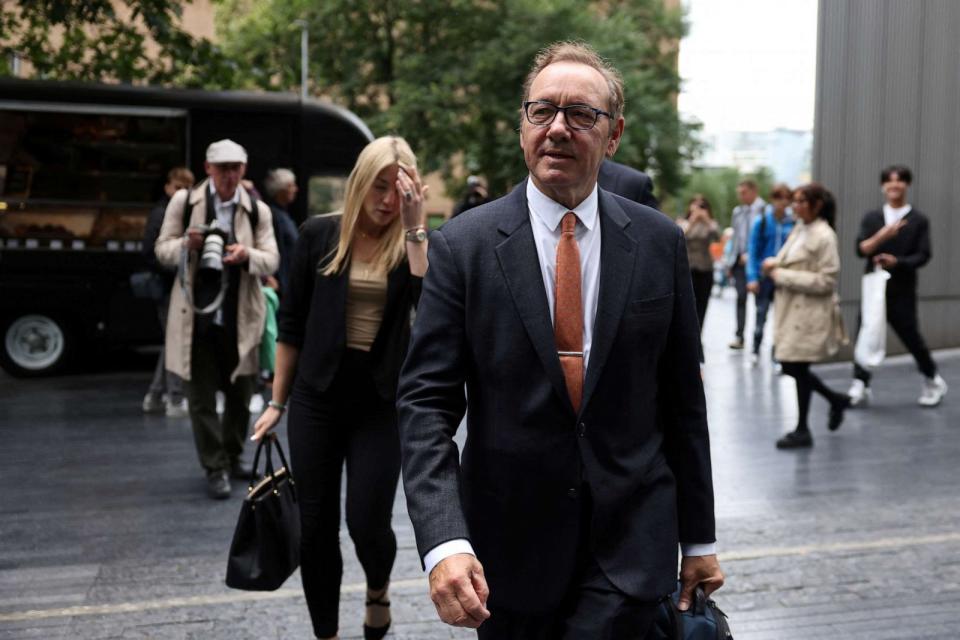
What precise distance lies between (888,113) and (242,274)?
30.5 ft

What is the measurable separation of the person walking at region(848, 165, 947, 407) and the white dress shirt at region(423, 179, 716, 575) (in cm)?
816

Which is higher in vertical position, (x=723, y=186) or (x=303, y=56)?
(x=303, y=56)

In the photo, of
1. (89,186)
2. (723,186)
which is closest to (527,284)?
(89,186)

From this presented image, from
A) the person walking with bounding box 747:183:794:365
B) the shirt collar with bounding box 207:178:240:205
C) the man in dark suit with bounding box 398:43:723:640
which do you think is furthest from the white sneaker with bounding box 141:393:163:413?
the man in dark suit with bounding box 398:43:723:640

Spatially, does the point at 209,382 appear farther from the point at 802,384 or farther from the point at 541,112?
the point at 541,112

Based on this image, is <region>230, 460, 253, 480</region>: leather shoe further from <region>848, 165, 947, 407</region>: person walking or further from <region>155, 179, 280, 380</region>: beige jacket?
<region>848, 165, 947, 407</region>: person walking

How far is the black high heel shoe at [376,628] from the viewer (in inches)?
175

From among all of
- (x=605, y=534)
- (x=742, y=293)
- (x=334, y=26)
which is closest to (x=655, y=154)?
(x=334, y=26)

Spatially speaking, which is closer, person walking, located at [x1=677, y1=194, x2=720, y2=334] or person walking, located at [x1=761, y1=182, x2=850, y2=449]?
person walking, located at [x1=761, y1=182, x2=850, y2=449]

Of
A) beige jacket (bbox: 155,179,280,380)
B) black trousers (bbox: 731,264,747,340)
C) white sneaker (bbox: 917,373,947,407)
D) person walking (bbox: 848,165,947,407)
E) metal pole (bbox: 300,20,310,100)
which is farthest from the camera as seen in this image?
metal pole (bbox: 300,20,310,100)

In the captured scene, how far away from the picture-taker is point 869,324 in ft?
33.6

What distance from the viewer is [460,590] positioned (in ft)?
7.79

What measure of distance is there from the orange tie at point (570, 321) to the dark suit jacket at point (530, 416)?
1.4 inches

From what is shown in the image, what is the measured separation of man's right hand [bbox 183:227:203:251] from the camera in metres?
7.00
